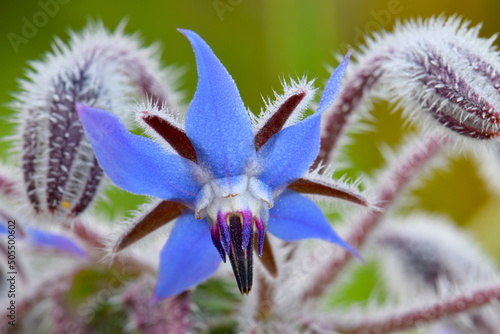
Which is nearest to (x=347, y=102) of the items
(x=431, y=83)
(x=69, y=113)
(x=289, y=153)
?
(x=431, y=83)

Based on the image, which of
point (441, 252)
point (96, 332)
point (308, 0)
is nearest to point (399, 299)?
point (441, 252)

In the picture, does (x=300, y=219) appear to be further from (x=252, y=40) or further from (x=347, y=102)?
(x=252, y=40)

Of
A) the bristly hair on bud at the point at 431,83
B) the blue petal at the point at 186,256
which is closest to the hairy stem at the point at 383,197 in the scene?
the bristly hair on bud at the point at 431,83

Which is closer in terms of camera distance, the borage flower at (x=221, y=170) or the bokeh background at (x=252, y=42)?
the borage flower at (x=221, y=170)

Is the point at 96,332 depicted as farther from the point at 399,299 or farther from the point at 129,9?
the point at 129,9

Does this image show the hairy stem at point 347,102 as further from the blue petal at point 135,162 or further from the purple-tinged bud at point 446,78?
the blue petal at point 135,162

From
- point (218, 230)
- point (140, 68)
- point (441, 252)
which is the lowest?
point (441, 252)
